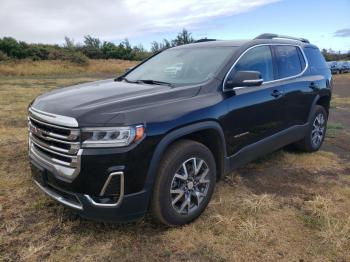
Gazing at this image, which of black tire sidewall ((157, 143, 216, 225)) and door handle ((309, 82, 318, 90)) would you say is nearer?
black tire sidewall ((157, 143, 216, 225))

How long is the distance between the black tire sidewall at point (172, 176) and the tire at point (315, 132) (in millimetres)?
2667

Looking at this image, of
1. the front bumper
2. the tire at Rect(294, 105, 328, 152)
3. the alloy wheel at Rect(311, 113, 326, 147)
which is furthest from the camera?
the alloy wheel at Rect(311, 113, 326, 147)

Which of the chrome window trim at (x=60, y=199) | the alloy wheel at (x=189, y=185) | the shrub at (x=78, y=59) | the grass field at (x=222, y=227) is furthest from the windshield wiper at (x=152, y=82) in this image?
the shrub at (x=78, y=59)

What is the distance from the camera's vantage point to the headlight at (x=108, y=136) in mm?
2975

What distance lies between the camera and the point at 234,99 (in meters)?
4.00

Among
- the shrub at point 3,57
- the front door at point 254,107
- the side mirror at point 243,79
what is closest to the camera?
the side mirror at point 243,79

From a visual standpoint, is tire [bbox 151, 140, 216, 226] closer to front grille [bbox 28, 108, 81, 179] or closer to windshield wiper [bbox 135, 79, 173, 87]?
front grille [bbox 28, 108, 81, 179]

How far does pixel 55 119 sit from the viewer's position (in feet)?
10.3

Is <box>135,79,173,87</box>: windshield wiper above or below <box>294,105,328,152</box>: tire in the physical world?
above

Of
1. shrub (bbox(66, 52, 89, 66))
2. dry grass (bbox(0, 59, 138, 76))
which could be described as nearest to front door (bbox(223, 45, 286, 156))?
dry grass (bbox(0, 59, 138, 76))

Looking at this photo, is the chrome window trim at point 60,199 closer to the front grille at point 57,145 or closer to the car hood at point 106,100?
the front grille at point 57,145

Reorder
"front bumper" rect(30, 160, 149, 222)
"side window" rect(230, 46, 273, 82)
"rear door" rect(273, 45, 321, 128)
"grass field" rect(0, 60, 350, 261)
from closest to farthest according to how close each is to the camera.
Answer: "front bumper" rect(30, 160, 149, 222), "grass field" rect(0, 60, 350, 261), "side window" rect(230, 46, 273, 82), "rear door" rect(273, 45, 321, 128)

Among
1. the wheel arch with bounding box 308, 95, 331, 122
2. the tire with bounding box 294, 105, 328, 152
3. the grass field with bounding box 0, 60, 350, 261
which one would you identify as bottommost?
the grass field with bounding box 0, 60, 350, 261

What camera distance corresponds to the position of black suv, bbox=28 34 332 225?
9.87 ft
